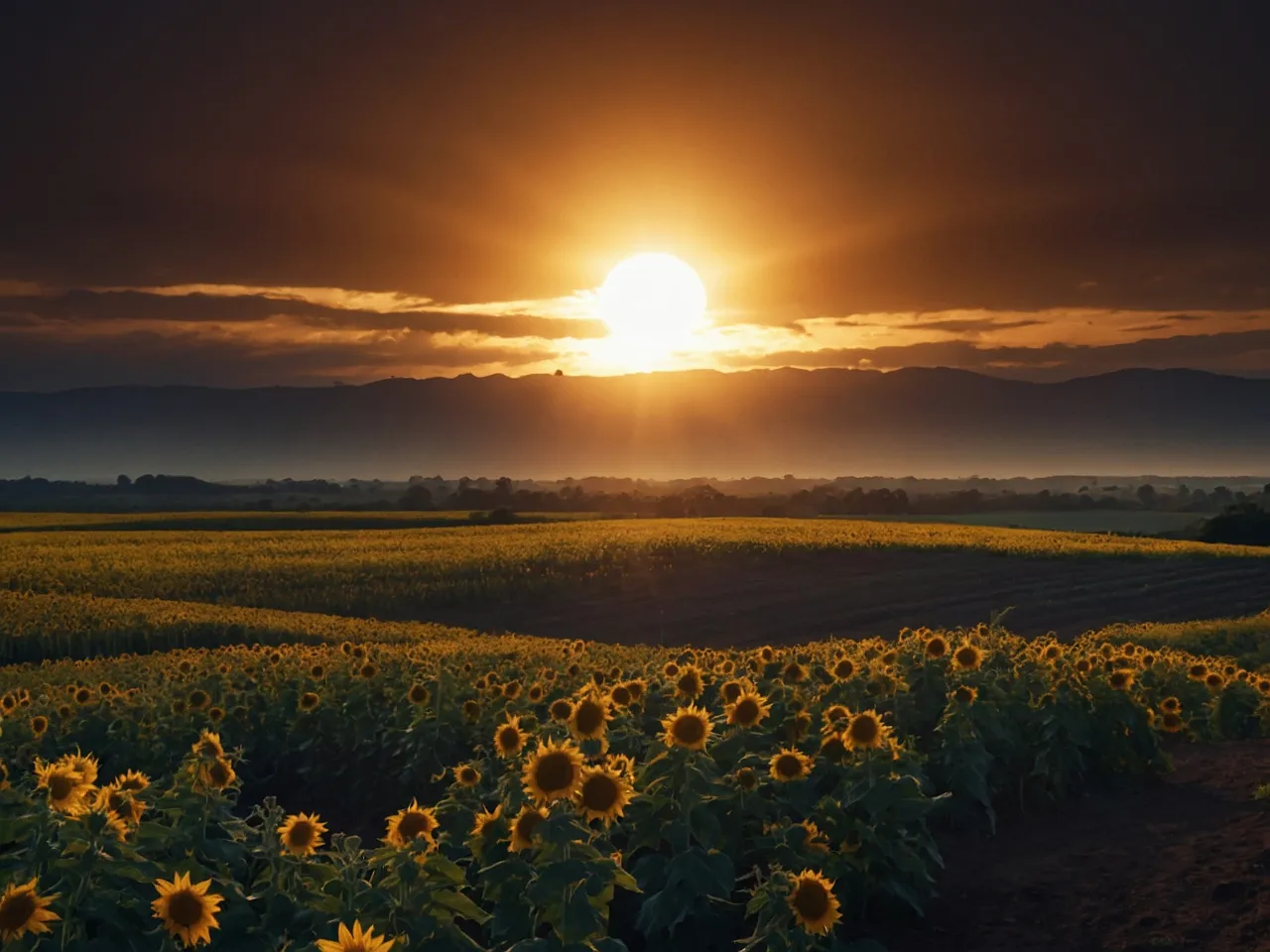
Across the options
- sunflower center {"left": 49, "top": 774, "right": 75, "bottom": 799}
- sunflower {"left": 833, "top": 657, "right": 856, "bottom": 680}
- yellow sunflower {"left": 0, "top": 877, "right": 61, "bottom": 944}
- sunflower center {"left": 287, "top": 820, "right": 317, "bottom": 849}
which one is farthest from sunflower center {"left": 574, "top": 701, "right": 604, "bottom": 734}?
sunflower {"left": 833, "top": 657, "right": 856, "bottom": 680}

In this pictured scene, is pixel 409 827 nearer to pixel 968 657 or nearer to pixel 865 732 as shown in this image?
pixel 865 732

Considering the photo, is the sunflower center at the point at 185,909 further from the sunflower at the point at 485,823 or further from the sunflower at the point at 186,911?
the sunflower at the point at 485,823

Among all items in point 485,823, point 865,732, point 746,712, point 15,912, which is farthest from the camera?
point 746,712

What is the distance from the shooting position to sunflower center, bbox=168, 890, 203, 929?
17.0 feet

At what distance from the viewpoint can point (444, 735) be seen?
38.3 ft

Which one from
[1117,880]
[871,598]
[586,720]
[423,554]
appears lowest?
[871,598]

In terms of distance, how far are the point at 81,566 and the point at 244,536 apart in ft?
56.3

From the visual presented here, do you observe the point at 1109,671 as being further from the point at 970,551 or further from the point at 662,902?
the point at 970,551

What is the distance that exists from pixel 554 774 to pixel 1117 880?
4330 millimetres

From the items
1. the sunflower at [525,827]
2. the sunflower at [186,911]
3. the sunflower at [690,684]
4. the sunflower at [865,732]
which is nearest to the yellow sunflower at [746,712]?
A: the sunflower at [690,684]

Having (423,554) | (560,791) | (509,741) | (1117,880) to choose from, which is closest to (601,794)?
(560,791)

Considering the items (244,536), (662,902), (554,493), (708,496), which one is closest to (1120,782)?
(662,902)

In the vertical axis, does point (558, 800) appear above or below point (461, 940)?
above

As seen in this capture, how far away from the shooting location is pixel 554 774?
592 cm
